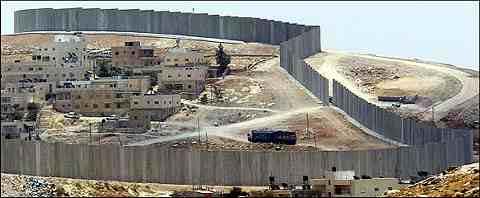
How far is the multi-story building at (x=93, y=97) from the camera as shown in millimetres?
56594

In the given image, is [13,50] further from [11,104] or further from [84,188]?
[84,188]

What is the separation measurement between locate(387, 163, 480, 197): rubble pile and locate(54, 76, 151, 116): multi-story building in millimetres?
20468

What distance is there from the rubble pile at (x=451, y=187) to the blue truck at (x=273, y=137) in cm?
1448

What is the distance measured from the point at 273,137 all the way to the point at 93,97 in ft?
24.6

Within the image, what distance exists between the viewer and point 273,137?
5347 cm

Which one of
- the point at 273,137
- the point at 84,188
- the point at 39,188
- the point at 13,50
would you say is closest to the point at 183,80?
the point at 273,137

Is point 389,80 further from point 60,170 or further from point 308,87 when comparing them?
point 60,170

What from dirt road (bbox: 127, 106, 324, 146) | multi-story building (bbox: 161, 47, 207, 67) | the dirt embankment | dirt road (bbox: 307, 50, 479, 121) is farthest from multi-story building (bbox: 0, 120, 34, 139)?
the dirt embankment

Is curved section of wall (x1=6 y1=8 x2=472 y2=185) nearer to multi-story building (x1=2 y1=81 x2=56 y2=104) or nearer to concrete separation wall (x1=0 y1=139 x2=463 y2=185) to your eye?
concrete separation wall (x1=0 y1=139 x2=463 y2=185)

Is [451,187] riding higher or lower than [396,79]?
lower

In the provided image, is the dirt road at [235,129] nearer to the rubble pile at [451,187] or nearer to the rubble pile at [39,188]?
the rubble pile at [39,188]

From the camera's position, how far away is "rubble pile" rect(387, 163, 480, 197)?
33.6 meters

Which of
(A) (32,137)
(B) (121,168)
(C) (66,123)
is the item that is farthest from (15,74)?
(B) (121,168)

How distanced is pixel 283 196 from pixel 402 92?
26.8 m
